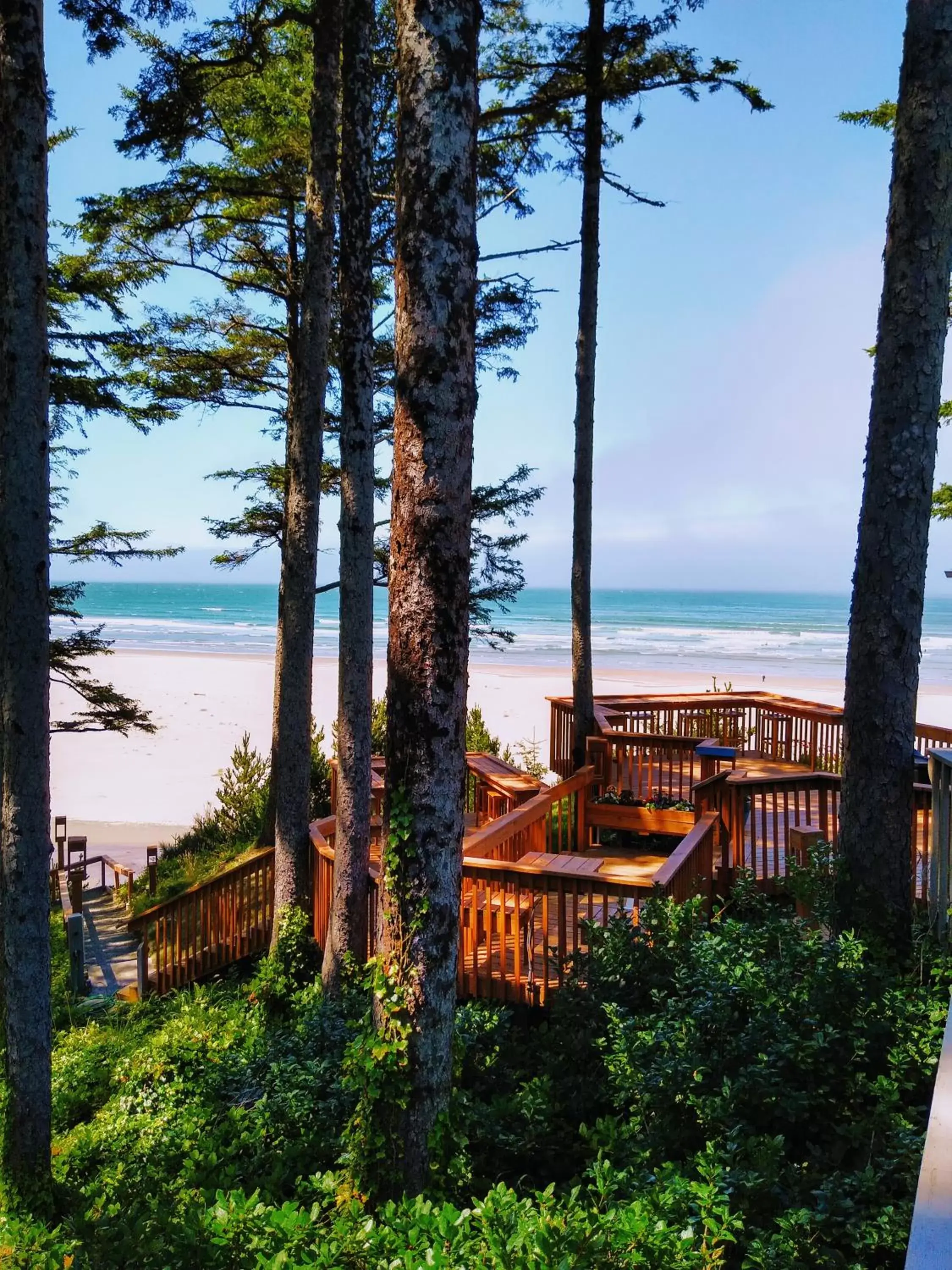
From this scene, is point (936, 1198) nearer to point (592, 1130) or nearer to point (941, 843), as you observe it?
point (592, 1130)

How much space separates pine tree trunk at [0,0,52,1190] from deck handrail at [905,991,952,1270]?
501 centimetres

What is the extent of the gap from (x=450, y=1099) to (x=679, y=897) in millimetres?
3118

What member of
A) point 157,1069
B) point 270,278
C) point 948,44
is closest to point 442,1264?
point 157,1069

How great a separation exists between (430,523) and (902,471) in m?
3.38

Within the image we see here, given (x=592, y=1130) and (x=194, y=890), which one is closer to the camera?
(x=592, y=1130)

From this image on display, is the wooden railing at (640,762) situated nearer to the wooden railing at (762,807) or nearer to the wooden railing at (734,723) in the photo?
the wooden railing at (734,723)

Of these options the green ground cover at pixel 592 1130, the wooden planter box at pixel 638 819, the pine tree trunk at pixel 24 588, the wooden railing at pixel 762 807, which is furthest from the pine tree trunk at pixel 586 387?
the pine tree trunk at pixel 24 588

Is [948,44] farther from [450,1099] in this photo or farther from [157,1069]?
[157,1069]

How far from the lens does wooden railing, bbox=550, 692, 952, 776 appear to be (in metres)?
12.2

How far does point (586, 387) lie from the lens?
11.6m

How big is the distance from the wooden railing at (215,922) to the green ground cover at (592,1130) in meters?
2.23

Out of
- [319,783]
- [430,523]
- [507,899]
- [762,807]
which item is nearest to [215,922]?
→ [507,899]

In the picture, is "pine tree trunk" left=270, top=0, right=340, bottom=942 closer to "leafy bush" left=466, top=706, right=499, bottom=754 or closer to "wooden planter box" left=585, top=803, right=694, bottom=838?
"wooden planter box" left=585, top=803, right=694, bottom=838

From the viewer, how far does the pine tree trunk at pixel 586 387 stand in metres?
11.2
